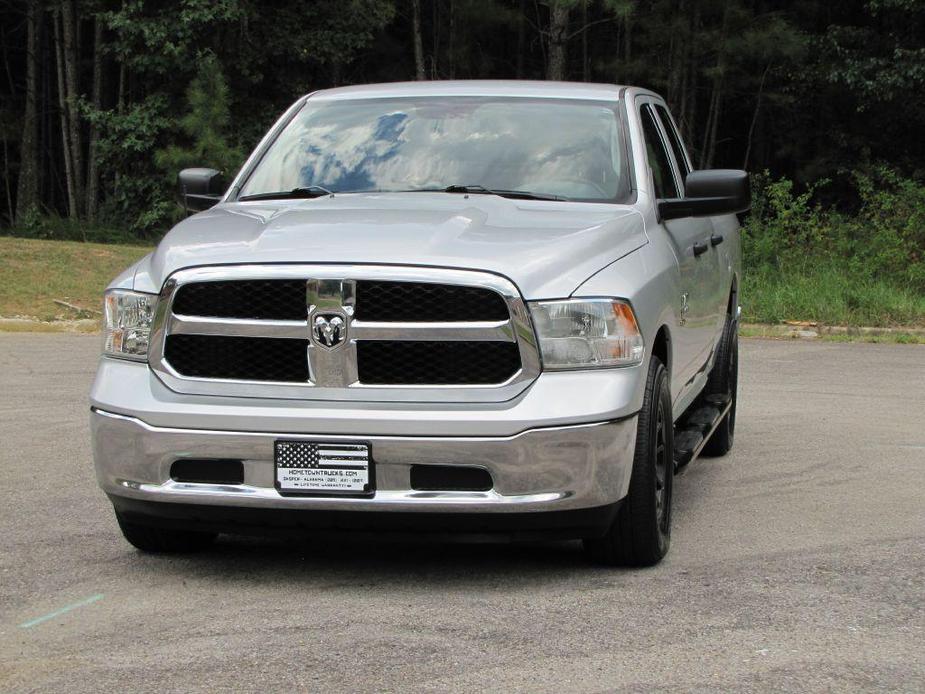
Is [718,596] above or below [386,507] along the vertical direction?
below

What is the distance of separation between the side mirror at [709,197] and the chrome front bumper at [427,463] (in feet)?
4.64

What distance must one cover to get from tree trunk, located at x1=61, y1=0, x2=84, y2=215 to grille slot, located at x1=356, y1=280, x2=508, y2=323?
30296 mm

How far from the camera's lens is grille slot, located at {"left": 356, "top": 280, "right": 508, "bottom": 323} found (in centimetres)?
504

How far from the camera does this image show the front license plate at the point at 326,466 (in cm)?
502

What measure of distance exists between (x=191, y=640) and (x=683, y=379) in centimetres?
282

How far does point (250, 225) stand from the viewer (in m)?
5.64

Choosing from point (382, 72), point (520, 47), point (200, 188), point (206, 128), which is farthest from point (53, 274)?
point (520, 47)

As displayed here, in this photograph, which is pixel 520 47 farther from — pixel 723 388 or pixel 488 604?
pixel 488 604

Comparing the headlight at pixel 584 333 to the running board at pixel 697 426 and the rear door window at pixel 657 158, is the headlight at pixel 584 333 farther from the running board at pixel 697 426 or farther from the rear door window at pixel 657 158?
the rear door window at pixel 657 158

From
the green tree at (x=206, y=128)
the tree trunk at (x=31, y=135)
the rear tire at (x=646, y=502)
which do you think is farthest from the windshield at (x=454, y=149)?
the tree trunk at (x=31, y=135)

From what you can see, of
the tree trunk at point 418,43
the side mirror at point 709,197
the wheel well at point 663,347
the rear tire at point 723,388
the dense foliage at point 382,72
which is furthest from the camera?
the tree trunk at point 418,43

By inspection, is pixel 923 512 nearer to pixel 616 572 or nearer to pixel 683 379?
pixel 683 379

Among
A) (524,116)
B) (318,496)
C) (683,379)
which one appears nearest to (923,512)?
(683,379)

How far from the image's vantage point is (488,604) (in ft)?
16.6
